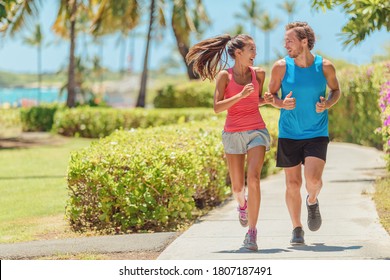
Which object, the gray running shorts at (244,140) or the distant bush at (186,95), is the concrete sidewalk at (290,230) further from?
the distant bush at (186,95)

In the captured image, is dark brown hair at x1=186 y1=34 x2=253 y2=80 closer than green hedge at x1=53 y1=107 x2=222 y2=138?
Yes

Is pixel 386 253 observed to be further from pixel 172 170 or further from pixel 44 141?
pixel 44 141

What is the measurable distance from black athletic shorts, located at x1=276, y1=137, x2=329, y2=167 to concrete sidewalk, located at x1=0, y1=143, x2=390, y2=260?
79cm

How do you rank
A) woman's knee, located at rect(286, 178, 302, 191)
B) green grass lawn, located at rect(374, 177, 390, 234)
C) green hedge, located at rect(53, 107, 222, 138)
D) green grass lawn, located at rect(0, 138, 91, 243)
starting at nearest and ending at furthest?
woman's knee, located at rect(286, 178, 302, 191), green grass lawn, located at rect(374, 177, 390, 234), green grass lawn, located at rect(0, 138, 91, 243), green hedge, located at rect(53, 107, 222, 138)

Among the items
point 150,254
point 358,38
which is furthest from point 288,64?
point 358,38

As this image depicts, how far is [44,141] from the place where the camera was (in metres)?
29.1

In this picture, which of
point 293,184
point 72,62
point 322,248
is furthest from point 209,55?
point 72,62

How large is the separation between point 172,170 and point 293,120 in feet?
9.57

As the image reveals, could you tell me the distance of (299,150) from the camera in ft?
25.8

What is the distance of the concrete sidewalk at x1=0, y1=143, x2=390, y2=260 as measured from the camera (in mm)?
7711

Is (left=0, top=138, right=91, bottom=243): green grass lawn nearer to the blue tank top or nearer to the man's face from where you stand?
the blue tank top

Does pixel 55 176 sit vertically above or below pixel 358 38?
below

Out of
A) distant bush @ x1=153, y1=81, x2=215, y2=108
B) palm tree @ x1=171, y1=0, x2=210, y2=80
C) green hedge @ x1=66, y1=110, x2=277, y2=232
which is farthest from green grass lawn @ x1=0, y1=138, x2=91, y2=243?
palm tree @ x1=171, y1=0, x2=210, y2=80

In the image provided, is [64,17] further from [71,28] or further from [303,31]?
[303,31]
